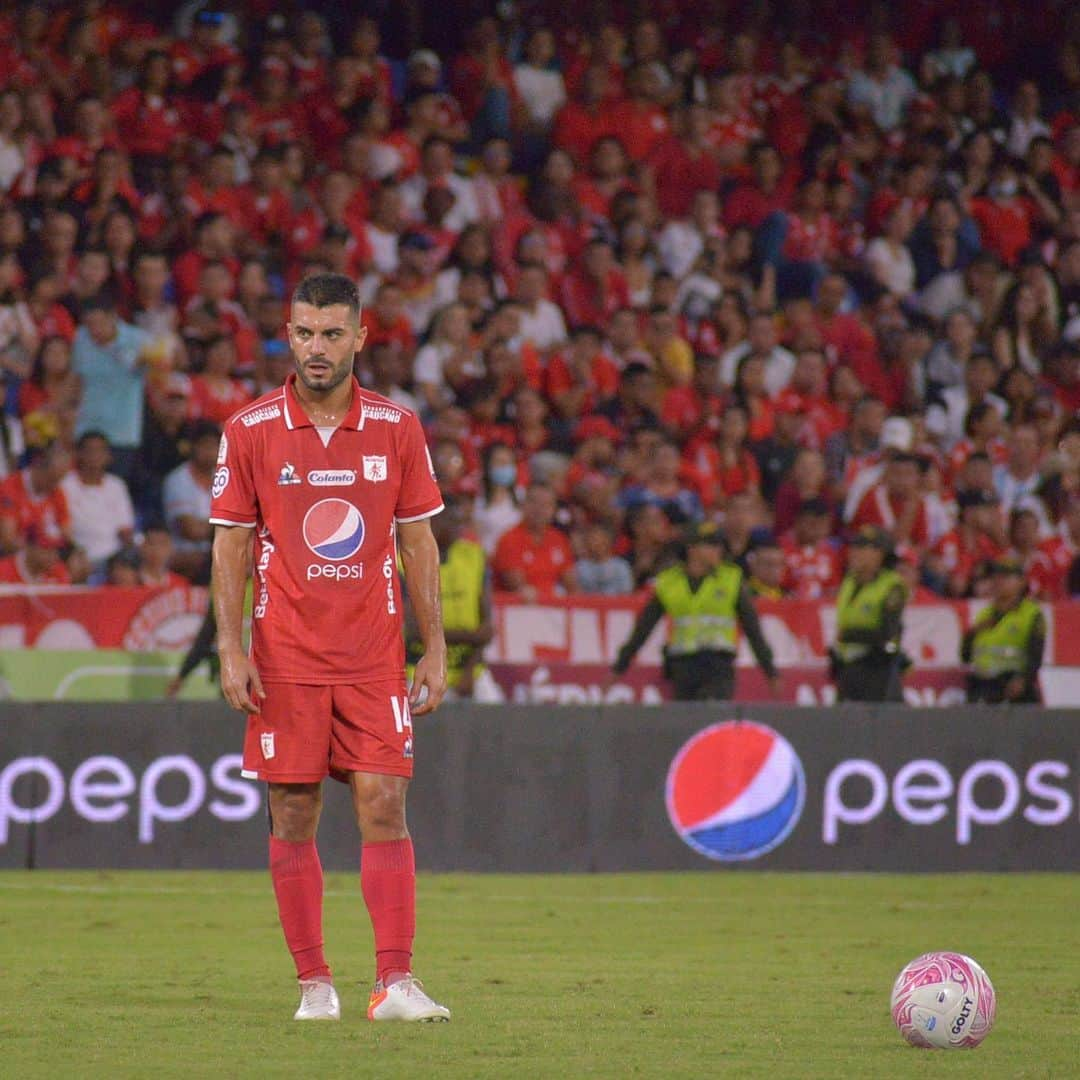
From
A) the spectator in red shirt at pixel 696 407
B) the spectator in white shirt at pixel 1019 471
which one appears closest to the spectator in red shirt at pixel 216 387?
the spectator in red shirt at pixel 696 407

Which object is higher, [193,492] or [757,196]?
[757,196]

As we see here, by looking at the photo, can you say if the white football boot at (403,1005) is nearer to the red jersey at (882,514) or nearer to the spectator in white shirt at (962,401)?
the red jersey at (882,514)

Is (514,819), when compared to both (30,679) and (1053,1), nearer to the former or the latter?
(30,679)

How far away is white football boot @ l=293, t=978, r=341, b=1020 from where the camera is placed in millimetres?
6352

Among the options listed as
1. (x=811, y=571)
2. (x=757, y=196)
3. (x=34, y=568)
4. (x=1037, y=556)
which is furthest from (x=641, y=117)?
(x=34, y=568)

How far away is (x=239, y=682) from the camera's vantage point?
20.6 feet

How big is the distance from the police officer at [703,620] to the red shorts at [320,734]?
7648mm

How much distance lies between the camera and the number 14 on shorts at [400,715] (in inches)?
253

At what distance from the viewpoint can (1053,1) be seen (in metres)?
22.0

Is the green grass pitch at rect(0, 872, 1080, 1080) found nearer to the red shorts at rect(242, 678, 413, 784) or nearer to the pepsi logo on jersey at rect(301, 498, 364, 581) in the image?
the red shorts at rect(242, 678, 413, 784)

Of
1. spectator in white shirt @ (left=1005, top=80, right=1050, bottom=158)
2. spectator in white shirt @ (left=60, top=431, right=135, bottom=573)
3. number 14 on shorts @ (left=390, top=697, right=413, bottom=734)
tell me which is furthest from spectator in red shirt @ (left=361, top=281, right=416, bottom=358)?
number 14 on shorts @ (left=390, top=697, right=413, bottom=734)

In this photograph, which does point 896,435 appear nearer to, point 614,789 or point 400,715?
point 614,789

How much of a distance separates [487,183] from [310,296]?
12.0 metres

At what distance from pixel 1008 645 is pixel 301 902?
902 centimetres
